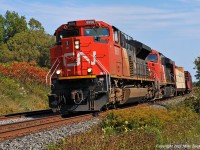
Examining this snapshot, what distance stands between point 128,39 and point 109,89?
17.8ft

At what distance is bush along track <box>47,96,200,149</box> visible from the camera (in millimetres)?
6711

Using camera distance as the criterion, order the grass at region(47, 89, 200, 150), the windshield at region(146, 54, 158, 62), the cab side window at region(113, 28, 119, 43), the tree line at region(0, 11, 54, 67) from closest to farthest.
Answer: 1. the grass at region(47, 89, 200, 150)
2. the cab side window at region(113, 28, 119, 43)
3. the windshield at region(146, 54, 158, 62)
4. the tree line at region(0, 11, 54, 67)

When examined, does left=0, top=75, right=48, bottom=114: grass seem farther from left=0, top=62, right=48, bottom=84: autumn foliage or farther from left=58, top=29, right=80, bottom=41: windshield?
left=58, top=29, right=80, bottom=41: windshield

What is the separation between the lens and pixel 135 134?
7582 mm

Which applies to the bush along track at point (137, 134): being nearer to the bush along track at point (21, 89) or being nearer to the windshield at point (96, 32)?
the windshield at point (96, 32)

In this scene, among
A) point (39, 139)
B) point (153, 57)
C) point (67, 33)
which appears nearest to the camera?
point (39, 139)

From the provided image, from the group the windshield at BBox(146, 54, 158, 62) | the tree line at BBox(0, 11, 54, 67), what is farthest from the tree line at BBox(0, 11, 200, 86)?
the windshield at BBox(146, 54, 158, 62)

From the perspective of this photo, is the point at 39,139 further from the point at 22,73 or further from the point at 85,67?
the point at 22,73

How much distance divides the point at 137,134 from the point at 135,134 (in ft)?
0.16

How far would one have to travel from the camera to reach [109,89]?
14.1 m

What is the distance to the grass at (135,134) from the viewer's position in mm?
6695

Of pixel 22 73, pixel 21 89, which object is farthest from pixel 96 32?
pixel 22 73

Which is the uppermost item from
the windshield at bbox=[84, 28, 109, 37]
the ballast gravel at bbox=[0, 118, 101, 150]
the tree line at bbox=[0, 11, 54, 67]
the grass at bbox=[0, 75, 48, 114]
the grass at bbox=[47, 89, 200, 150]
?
the tree line at bbox=[0, 11, 54, 67]

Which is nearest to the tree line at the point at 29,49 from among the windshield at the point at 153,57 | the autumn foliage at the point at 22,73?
the autumn foliage at the point at 22,73
